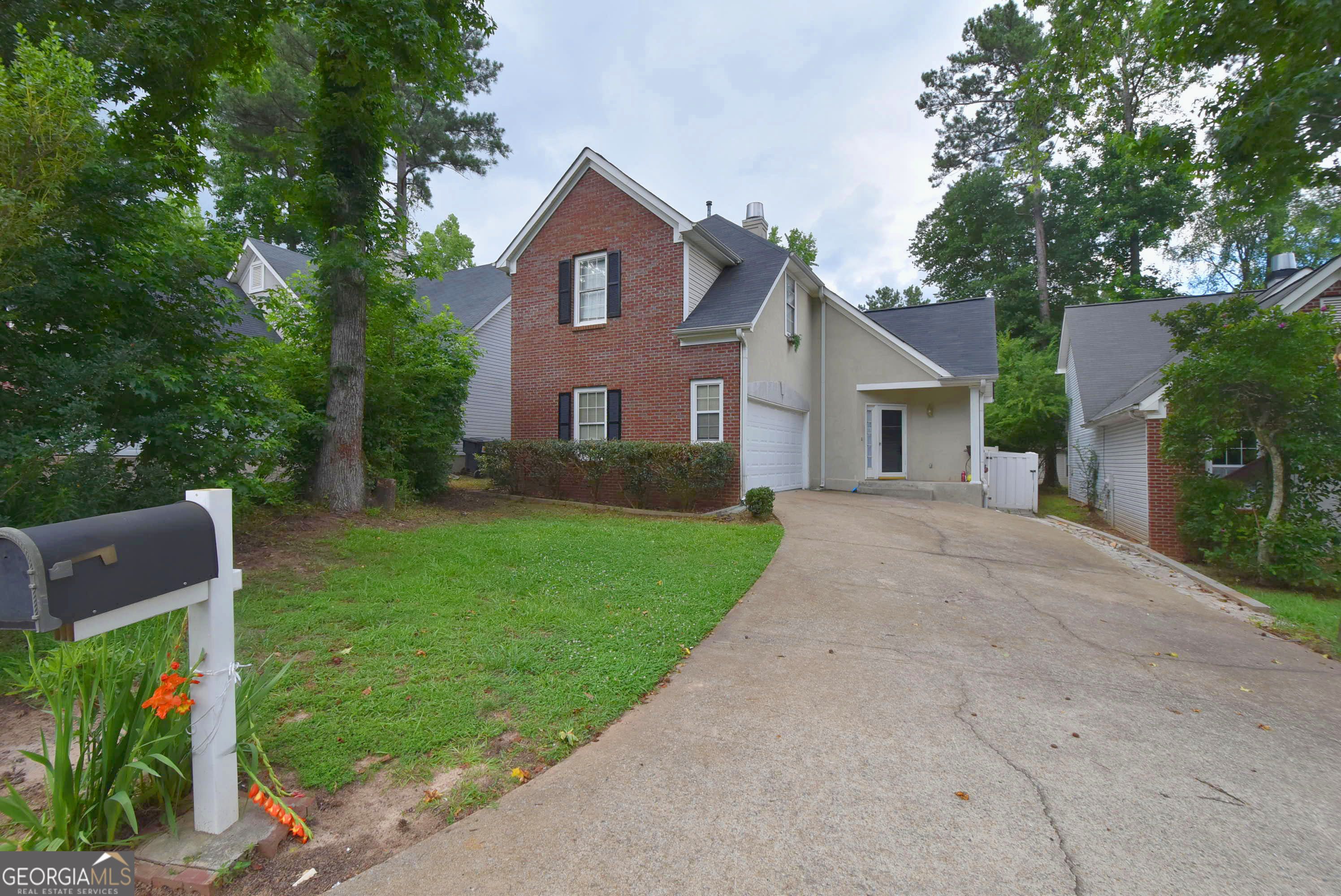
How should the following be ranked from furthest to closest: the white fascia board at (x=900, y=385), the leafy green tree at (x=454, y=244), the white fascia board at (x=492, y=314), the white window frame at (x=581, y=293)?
the leafy green tree at (x=454, y=244) → the white fascia board at (x=492, y=314) → the white fascia board at (x=900, y=385) → the white window frame at (x=581, y=293)

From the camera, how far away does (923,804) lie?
277 centimetres

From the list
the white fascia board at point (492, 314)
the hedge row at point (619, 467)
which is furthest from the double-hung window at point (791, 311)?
the white fascia board at point (492, 314)

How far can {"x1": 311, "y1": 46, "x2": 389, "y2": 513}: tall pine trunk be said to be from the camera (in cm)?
907

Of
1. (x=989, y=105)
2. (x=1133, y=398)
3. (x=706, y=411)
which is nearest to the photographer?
(x=1133, y=398)

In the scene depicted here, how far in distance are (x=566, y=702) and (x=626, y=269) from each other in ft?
37.9

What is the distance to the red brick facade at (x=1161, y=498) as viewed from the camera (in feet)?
32.8

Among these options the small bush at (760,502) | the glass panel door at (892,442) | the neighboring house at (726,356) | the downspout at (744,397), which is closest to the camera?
the small bush at (760,502)

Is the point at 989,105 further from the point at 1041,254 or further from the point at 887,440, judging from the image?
the point at 887,440

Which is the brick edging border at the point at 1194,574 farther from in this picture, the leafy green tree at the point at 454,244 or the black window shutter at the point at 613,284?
the leafy green tree at the point at 454,244

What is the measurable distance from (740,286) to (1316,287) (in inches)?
393

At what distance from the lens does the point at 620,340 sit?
1384 cm

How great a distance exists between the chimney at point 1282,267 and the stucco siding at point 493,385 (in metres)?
23.7

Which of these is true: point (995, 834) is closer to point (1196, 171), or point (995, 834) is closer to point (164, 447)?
point (164, 447)

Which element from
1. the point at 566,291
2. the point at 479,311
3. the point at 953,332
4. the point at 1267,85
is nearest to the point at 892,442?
the point at 953,332
